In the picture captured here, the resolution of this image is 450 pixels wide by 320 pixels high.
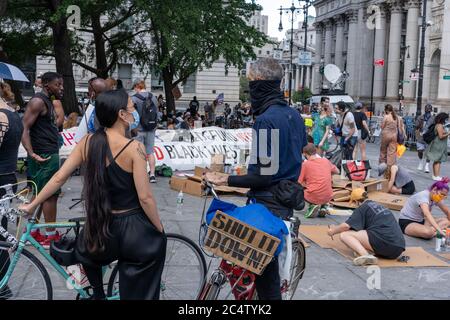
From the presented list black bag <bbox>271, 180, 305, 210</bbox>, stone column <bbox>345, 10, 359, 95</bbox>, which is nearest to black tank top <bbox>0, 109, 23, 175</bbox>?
black bag <bbox>271, 180, 305, 210</bbox>

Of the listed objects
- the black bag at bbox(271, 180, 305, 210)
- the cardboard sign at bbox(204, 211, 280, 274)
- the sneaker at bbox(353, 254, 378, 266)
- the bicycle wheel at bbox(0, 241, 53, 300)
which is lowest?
the sneaker at bbox(353, 254, 378, 266)

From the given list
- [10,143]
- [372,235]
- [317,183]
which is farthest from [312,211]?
[10,143]

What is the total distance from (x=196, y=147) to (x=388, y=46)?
55049mm

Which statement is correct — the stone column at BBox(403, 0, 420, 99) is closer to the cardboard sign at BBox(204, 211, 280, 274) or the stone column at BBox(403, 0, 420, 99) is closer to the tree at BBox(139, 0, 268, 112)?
the tree at BBox(139, 0, 268, 112)

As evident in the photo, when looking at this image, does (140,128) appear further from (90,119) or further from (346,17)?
(346,17)

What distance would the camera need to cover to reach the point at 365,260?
7.05 meters

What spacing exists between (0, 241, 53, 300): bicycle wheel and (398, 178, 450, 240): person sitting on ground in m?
5.23

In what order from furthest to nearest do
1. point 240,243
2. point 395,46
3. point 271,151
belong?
point 395,46, point 271,151, point 240,243

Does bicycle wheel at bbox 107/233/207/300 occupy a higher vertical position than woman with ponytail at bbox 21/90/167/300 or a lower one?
lower

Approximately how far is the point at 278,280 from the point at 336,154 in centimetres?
1103

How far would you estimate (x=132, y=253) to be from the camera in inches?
150

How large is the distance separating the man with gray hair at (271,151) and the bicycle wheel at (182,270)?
0.74 metres

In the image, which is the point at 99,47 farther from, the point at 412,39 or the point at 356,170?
the point at 412,39

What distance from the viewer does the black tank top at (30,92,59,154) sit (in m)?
6.93
